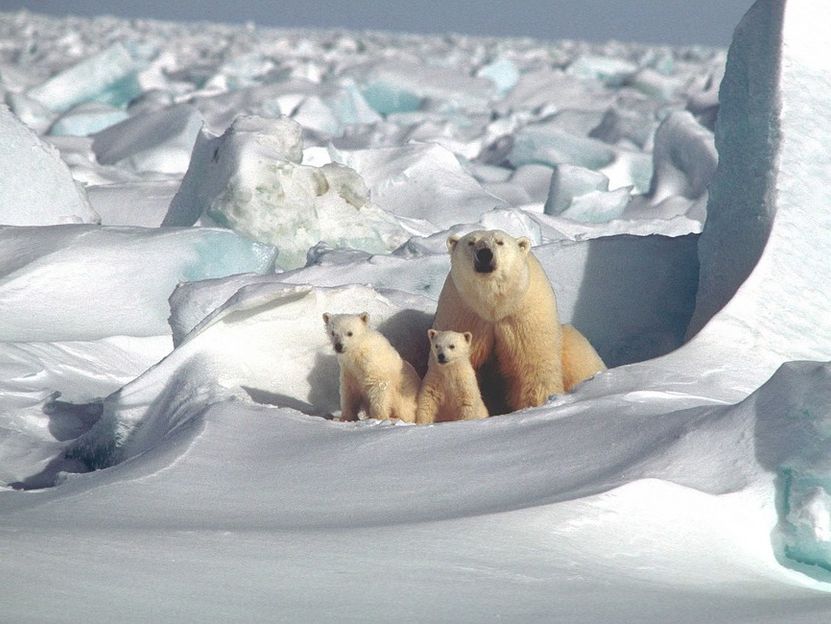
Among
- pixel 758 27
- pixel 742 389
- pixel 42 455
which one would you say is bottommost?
pixel 42 455

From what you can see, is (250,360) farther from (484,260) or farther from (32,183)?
(32,183)

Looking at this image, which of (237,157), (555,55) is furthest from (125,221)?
(555,55)

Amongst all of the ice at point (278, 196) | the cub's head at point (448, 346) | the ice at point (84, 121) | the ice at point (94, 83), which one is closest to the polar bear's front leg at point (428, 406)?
the cub's head at point (448, 346)

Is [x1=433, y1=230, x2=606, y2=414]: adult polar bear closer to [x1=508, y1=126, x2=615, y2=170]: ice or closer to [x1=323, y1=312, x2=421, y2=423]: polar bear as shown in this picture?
[x1=323, y1=312, x2=421, y2=423]: polar bear

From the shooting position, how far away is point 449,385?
3.64m

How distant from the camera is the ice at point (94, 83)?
14227mm

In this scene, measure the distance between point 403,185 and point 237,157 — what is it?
1.95m

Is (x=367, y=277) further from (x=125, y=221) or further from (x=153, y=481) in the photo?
(x=125, y=221)

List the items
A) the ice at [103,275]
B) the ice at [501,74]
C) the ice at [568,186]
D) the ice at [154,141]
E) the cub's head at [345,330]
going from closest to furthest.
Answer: the cub's head at [345,330] < the ice at [103,275] < the ice at [568,186] < the ice at [154,141] < the ice at [501,74]

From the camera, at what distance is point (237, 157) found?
5430 mm

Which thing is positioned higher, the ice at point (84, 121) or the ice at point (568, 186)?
the ice at point (568, 186)

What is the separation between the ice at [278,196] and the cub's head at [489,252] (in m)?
1.92

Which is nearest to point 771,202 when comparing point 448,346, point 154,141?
point 448,346

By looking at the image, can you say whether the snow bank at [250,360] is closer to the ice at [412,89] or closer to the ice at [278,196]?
the ice at [278,196]
